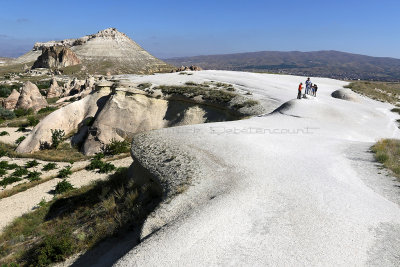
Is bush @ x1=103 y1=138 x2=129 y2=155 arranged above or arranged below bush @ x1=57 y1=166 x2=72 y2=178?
above

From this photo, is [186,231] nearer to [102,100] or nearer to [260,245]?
[260,245]

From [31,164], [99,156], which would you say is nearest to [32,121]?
[31,164]

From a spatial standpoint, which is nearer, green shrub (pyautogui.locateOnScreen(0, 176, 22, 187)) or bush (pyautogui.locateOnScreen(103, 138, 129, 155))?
green shrub (pyautogui.locateOnScreen(0, 176, 22, 187))

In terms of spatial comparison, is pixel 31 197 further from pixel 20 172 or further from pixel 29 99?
pixel 29 99

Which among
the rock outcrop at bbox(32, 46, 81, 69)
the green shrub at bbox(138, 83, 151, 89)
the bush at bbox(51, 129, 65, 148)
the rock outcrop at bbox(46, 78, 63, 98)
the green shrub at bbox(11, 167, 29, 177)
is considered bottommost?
the green shrub at bbox(11, 167, 29, 177)

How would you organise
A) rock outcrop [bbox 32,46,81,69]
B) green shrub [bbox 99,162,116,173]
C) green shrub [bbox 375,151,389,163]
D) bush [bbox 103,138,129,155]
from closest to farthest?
green shrub [bbox 375,151,389,163], green shrub [bbox 99,162,116,173], bush [bbox 103,138,129,155], rock outcrop [bbox 32,46,81,69]

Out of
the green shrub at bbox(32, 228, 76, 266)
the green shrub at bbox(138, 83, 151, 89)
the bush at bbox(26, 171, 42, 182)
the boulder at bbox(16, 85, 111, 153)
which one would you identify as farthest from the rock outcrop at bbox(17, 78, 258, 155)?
the green shrub at bbox(32, 228, 76, 266)

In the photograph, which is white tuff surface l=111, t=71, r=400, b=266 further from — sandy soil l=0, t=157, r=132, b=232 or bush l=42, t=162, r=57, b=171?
bush l=42, t=162, r=57, b=171

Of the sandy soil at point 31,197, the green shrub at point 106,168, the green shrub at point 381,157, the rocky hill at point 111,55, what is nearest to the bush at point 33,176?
the sandy soil at point 31,197

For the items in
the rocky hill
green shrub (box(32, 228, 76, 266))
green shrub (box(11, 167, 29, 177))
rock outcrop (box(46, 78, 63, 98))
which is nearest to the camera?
green shrub (box(32, 228, 76, 266))
